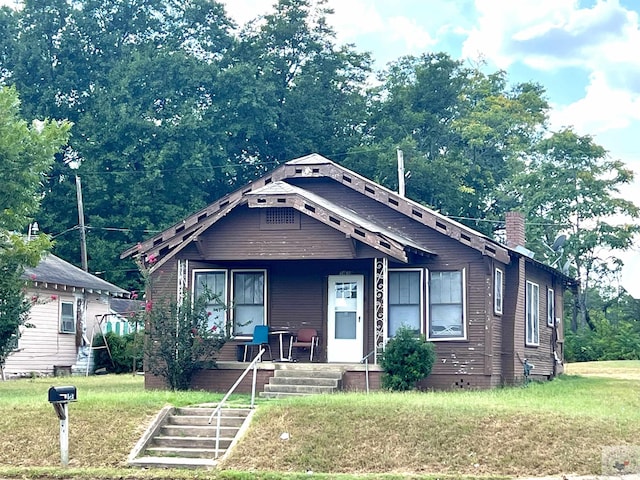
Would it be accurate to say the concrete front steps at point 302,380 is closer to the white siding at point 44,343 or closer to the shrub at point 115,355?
the white siding at point 44,343

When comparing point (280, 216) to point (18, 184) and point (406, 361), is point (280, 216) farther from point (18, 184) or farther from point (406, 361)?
point (18, 184)

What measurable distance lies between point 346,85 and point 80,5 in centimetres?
1526

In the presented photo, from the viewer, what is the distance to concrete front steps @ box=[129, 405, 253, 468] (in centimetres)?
1469

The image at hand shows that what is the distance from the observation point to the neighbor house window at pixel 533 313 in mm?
25562

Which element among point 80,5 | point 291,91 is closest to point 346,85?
point 291,91

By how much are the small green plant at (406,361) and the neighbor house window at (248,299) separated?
4112 millimetres

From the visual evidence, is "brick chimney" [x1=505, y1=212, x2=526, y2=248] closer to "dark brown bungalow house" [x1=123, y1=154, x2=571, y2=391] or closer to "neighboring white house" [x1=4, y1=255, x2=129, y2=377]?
"dark brown bungalow house" [x1=123, y1=154, x2=571, y2=391]

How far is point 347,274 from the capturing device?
2309 centimetres

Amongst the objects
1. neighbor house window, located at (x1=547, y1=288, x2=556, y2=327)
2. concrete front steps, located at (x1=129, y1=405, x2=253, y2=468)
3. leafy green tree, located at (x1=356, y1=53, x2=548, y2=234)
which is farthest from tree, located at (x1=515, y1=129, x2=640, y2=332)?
concrete front steps, located at (x1=129, y1=405, x2=253, y2=468)

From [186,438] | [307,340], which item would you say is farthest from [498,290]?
[186,438]

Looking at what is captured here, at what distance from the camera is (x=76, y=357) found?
113ft

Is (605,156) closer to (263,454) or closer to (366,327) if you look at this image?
(366,327)

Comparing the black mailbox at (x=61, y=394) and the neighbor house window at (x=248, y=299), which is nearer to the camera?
the black mailbox at (x=61, y=394)

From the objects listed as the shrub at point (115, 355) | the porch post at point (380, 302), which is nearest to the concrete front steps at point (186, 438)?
the porch post at point (380, 302)
